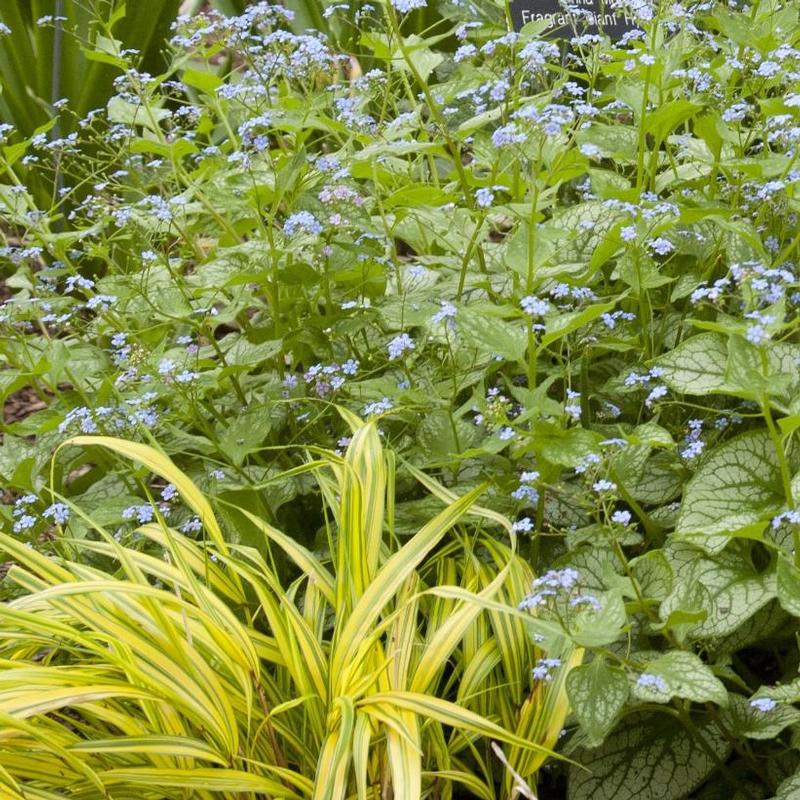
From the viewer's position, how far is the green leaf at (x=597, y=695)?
1361mm

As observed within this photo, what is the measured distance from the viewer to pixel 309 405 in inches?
77.9

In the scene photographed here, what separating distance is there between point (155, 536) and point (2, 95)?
236cm

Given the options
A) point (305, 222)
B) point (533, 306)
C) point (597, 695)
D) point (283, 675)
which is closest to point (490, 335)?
point (533, 306)

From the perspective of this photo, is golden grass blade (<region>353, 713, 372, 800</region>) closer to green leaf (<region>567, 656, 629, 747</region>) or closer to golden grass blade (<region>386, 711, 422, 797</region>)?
golden grass blade (<region>386, 711, 422, 797</region>)

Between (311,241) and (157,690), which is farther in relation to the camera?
(311,241)

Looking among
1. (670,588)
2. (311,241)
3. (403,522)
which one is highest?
(311,241)

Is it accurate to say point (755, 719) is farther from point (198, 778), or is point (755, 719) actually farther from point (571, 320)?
point (198, 778)

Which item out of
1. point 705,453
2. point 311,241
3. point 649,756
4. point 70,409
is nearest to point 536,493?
point 705,453

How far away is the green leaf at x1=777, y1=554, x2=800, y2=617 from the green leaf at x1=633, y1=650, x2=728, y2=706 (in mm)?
124

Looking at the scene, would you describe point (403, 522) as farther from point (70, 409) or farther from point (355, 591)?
point (70, 409)

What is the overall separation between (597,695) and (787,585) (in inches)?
10.3

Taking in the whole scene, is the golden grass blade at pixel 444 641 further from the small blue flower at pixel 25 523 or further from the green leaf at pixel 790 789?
the small blue flower at pixel 25 523

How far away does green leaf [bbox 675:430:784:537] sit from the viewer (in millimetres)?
1545

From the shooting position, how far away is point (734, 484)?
1.58 meters
